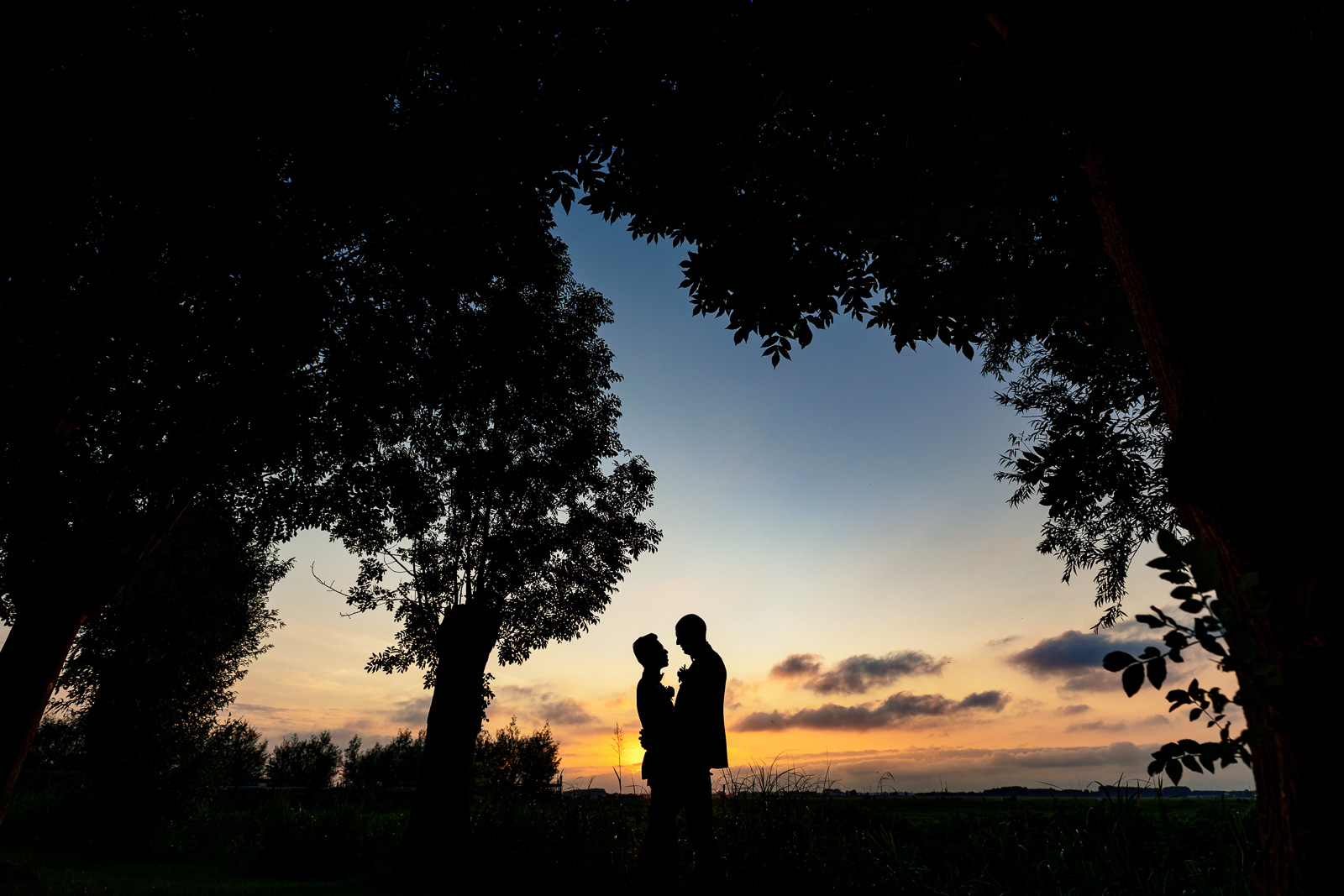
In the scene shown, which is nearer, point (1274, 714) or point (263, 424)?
point (1274, 714)

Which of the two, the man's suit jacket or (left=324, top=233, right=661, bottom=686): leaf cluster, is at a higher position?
(left=324, top=233, right=661, bottom=686): leaf cluster

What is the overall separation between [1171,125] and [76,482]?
13416 millimetres

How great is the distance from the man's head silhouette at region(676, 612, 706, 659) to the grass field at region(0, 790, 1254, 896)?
212 cm

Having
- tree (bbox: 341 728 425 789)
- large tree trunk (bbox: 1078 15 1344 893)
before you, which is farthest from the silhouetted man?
tree (bbox: 341 728 425 789)

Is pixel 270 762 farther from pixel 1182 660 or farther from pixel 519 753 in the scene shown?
pixel 1182 660

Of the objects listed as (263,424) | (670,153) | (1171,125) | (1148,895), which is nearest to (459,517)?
(263,424)

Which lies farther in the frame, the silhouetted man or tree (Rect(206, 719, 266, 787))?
tree (Rect(206, 719, 266, 787))

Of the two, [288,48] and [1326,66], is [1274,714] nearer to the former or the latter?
[1326,66]

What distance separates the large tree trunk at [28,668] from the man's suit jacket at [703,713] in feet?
32.2

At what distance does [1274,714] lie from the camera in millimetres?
2174

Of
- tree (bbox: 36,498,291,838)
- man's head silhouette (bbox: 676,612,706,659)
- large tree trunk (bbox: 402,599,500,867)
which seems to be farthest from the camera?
tree (bbox: 36,498,291,838)

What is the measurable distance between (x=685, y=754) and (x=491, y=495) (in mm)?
10482

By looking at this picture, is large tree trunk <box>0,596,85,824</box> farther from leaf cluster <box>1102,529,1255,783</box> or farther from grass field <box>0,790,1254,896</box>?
leaf cluster <box>1102,529,1255,783</box>

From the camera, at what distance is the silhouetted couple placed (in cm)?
610
